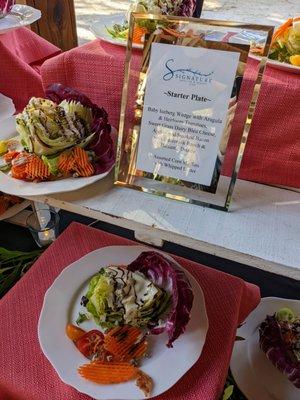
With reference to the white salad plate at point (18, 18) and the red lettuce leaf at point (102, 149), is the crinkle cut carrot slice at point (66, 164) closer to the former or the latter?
the red lettuce leaf at point (102, 149)

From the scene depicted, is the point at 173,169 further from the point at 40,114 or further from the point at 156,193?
the point at 40,114

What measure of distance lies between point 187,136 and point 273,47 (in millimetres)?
271

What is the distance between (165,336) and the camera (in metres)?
0.65

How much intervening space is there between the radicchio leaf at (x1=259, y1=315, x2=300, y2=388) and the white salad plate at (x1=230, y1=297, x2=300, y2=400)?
0.02 meters

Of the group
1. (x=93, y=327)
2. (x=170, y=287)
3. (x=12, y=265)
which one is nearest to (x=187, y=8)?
(x=170, y=287)

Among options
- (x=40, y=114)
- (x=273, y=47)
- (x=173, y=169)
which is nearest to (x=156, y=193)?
(x=173, y=169)

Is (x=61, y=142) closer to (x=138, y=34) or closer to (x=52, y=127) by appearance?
(x=52, y=127)

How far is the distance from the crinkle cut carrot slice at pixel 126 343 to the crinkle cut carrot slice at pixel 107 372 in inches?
0.7

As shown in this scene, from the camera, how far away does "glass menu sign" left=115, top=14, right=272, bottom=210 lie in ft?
1.50

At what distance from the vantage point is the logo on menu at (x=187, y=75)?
47 cm

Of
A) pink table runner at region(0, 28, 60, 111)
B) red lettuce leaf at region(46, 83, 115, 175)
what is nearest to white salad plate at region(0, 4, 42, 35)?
pink table runner at region(0, 28, 60, 111)

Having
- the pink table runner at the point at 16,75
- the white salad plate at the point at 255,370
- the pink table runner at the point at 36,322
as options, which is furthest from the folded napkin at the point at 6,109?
the white salad plate at the point at 255,370

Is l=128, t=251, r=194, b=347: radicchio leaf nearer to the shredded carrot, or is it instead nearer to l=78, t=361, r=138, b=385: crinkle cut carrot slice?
l=78, t=361, r=138, b=385: crinkle cut carrot slice

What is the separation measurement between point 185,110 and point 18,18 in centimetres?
52
